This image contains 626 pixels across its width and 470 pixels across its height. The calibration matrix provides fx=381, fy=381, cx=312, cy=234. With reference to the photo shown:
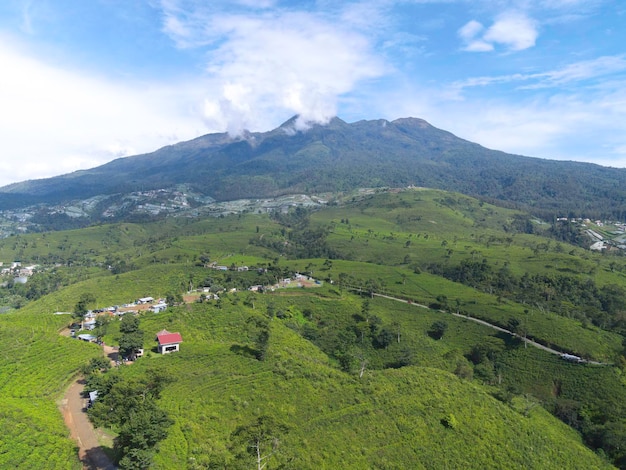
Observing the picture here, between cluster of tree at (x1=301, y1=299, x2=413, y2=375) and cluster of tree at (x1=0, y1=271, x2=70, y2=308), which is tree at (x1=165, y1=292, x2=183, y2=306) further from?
cluster of tree at (x1=0, y1=271, x2=70, y2=308)

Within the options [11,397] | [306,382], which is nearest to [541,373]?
[306,382]

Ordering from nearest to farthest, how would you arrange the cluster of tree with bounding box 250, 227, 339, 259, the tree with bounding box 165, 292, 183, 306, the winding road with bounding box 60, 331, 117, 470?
the winding road with bounding box 60, 331, 117, 470
the tree with bounding box 165, 292, 183, 306
the cluster of tree with bounding box 250, 227, 339, 259

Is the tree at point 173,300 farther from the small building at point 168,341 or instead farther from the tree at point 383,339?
the tree at point 383,339

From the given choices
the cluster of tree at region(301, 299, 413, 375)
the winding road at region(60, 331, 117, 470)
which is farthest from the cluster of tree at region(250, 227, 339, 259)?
the winding road at region(60, 331, 117, 470)

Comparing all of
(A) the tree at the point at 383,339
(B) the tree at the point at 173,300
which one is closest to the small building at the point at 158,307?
(B) the tree at the point at 173,300

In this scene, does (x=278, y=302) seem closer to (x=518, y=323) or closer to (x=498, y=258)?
(x=518, y=323)
